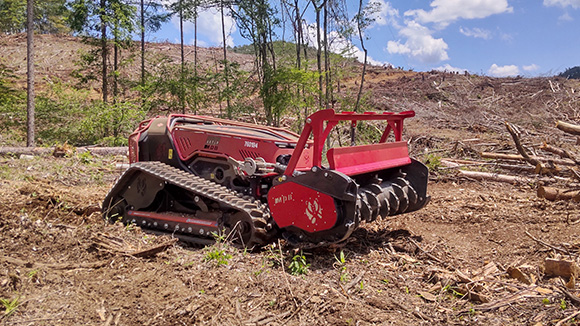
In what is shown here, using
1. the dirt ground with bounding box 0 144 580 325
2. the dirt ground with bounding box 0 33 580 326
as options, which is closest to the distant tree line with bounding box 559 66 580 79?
the dirt ground with bounding box 0 33 580 326

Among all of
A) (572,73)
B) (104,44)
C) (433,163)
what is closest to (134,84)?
(104,44)

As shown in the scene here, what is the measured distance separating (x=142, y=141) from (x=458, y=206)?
4633mm

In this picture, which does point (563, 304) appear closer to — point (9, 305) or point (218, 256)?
point (218, 256)

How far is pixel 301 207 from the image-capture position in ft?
14.0

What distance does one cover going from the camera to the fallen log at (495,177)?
8.61 meters

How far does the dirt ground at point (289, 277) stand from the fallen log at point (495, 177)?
8.60 feet

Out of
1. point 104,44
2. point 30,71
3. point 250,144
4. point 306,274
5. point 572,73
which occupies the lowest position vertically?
point 306,274

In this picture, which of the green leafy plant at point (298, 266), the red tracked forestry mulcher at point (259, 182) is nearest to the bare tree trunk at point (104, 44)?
the red tracked forestry mulcher at point (259, 182)

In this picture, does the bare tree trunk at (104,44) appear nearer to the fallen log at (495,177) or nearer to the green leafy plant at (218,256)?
the fallen log at (495,177)

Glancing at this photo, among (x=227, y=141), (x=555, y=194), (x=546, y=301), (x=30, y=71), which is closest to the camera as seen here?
(x=546, y=301)

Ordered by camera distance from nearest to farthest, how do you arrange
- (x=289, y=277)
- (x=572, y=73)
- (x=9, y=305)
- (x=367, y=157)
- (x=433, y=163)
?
1. (x=9, y=305)
2. (x=289, y=277)
3. (x=367, y=157)
4. (x=433, y=163)
5. (x=572, y=73)

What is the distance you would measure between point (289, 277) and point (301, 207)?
0.74 m

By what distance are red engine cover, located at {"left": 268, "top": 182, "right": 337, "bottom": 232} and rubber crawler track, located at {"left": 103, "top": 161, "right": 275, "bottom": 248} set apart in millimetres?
192

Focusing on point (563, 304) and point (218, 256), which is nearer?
point (563, 304)
